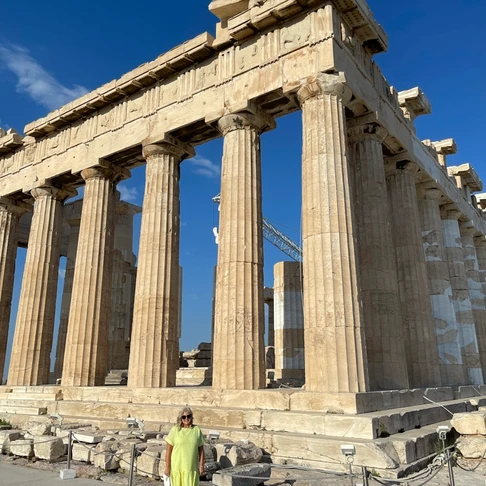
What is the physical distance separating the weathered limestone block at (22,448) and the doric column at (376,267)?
30.4ft

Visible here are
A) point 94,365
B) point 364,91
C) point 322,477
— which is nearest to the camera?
point 322,477

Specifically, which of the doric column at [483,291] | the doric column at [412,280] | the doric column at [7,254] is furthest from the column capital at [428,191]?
the doric column at [7,254]

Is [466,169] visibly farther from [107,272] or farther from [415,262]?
[107,272]

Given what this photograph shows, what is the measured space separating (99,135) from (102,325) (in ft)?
25.6

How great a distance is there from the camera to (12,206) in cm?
2408

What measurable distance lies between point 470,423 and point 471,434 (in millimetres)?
258

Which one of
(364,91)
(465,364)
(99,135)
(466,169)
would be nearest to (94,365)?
(99,135)

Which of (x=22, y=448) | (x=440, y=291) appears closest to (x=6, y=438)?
(x=22, y=448)

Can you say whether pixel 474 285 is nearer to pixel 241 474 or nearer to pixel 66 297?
pixel 241 474

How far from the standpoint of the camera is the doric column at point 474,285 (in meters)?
25.5

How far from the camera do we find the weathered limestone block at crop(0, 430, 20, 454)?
1113cm

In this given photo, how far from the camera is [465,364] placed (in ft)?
73.8

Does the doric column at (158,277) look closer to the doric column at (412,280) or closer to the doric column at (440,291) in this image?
the doric column at (412,280)

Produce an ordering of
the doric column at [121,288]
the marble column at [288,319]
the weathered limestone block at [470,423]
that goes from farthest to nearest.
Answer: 1. the doric column at [121,288]
2. the marble column at [288,319]
3. the weathered limestone block at [470,423]
